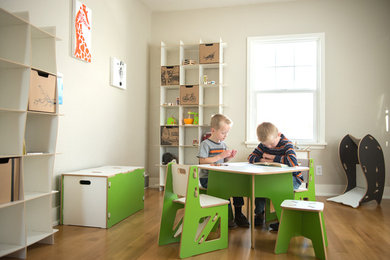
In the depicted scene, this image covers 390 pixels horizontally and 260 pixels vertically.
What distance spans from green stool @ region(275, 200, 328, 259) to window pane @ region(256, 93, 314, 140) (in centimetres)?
260

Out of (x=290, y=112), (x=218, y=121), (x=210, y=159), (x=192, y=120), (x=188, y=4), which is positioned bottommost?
→ (x=210, y=159)

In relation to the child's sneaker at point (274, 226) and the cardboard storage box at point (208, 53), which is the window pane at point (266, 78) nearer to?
the cardboard storage box at point (208, 53)

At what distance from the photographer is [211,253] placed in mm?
2215

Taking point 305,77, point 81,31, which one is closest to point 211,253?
point 81,31

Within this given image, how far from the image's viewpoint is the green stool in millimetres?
2128

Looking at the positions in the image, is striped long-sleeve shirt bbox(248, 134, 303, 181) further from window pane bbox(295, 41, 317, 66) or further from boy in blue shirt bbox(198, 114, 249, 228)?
window pane bbox(295, 41, 317, 66)

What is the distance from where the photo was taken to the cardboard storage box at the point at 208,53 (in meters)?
4.62

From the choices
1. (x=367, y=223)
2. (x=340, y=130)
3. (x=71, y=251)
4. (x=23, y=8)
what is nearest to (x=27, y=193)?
(x=71, y=251)

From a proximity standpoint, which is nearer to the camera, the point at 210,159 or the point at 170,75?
the point at 210,159

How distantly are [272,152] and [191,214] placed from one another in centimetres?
109

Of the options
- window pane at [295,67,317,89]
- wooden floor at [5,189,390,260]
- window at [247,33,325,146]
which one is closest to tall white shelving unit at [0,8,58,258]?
wooden floor at [5,189,390,260]

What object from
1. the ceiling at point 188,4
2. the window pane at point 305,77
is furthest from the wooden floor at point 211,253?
the ceiling at point 188,4

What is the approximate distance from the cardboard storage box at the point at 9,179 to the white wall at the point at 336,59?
3.28 m

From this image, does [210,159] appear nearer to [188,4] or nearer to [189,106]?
[189,106]
